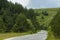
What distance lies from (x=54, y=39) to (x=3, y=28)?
6727 cm

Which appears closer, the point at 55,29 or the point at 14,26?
the point at 55,29

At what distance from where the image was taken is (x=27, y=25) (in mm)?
122000

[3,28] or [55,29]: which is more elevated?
[55,29]

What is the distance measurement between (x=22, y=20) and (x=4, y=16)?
10.8 m

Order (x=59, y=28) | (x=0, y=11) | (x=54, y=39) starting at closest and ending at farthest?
(x=54, y=39)
(x=59, y=28)
(x=0, y=11)

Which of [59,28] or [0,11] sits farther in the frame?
[0,11]

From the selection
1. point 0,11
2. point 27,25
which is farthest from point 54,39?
point 0,11

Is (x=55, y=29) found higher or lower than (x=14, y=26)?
higher

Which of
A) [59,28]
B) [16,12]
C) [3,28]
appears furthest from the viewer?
[16,12]

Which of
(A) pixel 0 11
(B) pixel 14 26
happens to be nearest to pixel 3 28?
(B) pixel 14 26

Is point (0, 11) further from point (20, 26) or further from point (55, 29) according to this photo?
point (55, 29)

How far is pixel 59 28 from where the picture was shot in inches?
1967

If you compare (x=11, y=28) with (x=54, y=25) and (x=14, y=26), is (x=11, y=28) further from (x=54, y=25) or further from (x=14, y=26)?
(x=54, y=25)

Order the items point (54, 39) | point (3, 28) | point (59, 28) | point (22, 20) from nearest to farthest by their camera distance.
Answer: point (54, 39)
point (59, 28)
point (3, 28)
point (22, 20)
